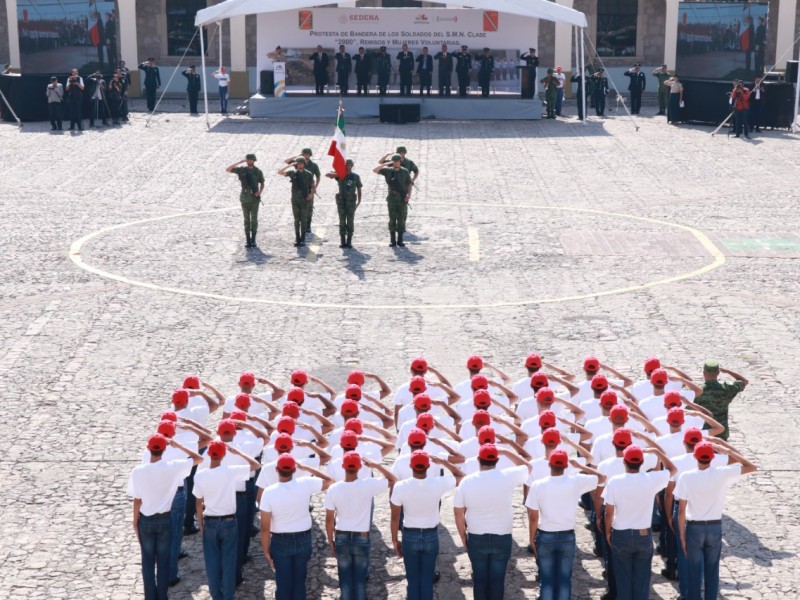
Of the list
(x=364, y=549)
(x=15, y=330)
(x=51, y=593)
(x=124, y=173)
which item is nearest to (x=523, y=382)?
(x=364, y=549)

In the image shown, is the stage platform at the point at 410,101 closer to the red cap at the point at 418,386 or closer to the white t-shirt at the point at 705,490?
the red cap at the point at 418,386

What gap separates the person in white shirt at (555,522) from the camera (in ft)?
32.1

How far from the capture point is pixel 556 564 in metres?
9.88

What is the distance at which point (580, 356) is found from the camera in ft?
53.8

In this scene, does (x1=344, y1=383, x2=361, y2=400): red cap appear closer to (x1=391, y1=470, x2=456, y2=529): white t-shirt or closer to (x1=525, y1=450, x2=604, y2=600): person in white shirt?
(x1=391, y1=470, x2=456, y2=529): white t-shirt

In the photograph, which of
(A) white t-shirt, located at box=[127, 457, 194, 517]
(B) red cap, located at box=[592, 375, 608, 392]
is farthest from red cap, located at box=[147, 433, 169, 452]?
(B) red cap, located at box=[592, 375, 608, 392]

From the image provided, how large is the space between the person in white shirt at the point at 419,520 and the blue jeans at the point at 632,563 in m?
1.41

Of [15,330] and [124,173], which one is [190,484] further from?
[124,173]

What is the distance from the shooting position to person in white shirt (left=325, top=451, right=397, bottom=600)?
9.84 metres

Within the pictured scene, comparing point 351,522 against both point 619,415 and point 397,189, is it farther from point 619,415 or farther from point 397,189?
point 397,189

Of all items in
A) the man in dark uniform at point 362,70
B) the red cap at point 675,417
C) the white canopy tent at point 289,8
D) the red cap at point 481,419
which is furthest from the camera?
the man in dark uniform at point 362,70

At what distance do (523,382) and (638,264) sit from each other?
31.1ft

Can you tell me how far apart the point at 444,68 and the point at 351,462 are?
1228 inches

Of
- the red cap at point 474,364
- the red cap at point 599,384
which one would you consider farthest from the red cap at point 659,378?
the red cap at point 474,364
